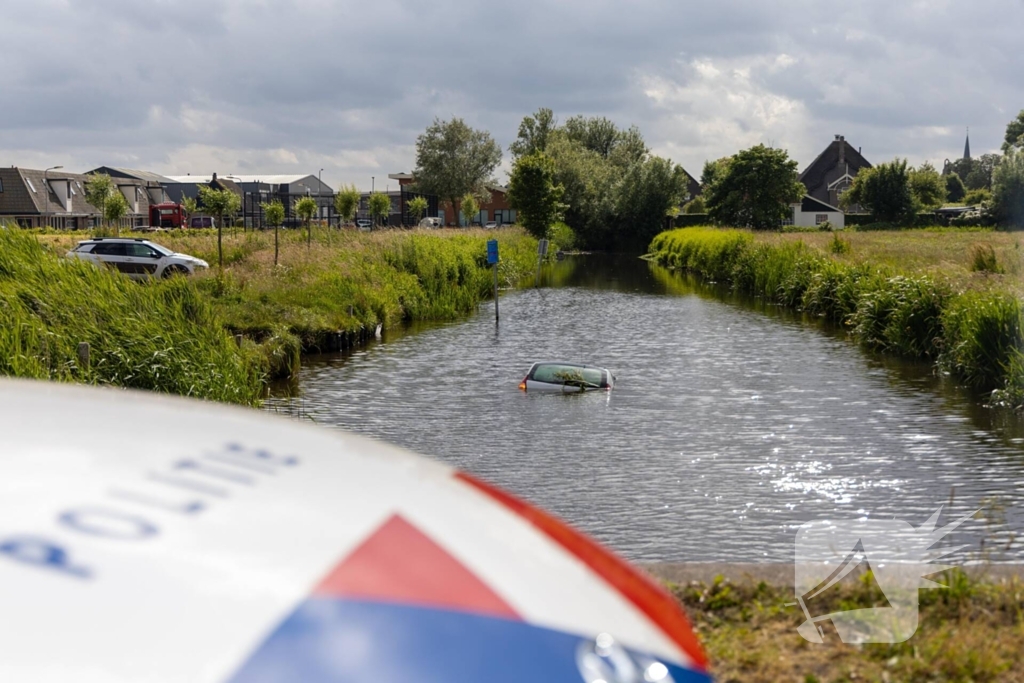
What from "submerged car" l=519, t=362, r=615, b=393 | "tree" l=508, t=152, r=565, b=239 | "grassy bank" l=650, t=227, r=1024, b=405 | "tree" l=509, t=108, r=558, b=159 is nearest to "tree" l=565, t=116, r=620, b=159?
"tree" l=509, t=108, r=558, b=159

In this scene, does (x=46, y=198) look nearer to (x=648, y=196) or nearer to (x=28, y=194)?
(x=28, y=194)

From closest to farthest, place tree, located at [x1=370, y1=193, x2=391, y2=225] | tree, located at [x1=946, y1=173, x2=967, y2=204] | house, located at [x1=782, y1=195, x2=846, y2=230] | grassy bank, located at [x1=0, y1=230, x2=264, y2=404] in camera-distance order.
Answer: grassy bank, located at [x1=0, y1=230, x2=264, y2=404] → tree, located at [x1=370, y1=193, x2=391, y2=225] → house, located at [x1=782, y1=195, x2=846, y2=230] → tree, located at [x1=946, y1=173, x2=967, y2=204]

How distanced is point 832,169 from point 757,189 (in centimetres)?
3232

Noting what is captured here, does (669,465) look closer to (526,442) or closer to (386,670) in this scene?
(526,442)

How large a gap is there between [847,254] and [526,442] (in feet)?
80.2

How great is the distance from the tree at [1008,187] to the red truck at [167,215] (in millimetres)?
51792

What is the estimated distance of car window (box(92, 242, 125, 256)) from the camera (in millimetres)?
30266

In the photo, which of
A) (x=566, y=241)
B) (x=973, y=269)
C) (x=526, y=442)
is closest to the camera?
(x=526, y=442)

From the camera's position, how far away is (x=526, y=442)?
13422mm

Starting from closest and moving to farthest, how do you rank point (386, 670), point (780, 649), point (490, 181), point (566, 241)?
point (386, 670), point (780, 649), point (566, 241), point (490, 181)

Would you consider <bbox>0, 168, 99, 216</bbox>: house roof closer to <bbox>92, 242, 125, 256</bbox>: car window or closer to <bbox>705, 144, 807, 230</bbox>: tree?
<bbox>92, 242, 125, 256</bbox>: car window

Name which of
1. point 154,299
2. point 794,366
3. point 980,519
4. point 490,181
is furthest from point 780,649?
point 490,181

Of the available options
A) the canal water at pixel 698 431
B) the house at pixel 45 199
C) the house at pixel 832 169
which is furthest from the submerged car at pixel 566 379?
the house at pixel 832 169

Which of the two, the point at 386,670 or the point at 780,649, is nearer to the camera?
the point at 386,670
